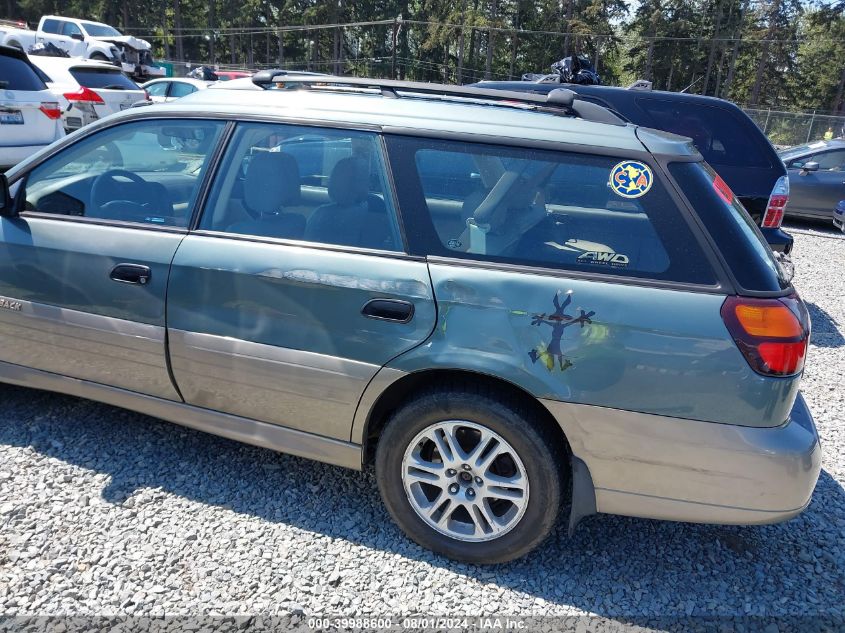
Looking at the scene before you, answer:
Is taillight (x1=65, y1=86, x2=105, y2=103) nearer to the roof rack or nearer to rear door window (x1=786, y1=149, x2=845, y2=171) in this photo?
the roof rack

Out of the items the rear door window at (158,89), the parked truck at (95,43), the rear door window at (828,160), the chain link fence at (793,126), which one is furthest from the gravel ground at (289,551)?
the chain link fence at (793,126)

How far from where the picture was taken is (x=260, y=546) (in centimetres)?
264

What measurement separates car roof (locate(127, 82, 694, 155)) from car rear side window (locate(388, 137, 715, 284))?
71 millimetres

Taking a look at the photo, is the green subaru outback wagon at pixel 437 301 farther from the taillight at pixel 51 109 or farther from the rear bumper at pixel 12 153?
the taillight at pixel 51 109

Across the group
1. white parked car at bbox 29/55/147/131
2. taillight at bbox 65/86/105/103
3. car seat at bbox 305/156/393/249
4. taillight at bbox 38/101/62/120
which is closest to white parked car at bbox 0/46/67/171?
taillight at bbox 38/101/62/120

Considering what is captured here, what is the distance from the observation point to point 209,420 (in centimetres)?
288

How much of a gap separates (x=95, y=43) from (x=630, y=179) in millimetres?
27715

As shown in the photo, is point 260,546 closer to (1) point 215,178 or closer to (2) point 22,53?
(1) point 215,178

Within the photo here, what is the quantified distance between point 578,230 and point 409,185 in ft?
2.31

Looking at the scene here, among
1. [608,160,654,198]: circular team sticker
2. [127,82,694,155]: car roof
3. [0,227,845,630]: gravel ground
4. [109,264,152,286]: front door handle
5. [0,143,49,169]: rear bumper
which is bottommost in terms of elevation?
[0,227,845,630]: gravel ground

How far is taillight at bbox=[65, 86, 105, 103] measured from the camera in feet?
38.3

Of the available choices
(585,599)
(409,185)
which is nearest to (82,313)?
(409,185)

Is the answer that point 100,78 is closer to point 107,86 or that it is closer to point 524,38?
point 107,86

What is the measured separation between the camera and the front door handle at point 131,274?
109 inches
